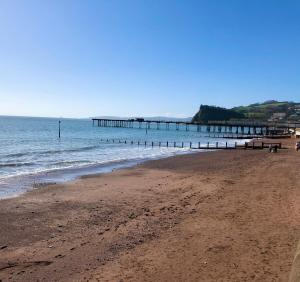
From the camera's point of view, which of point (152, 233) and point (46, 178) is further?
point (46, 178)

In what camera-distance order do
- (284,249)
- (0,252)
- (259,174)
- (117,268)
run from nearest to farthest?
(117,268), (284,249), (0,252), (259,174)

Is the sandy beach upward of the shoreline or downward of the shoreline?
upward

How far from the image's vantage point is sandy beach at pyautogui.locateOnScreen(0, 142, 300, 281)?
861 cm

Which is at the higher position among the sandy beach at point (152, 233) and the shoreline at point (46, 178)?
the sandy beach at point (152, 233)

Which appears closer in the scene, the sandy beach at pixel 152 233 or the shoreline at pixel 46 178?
the sandy beach at pixel 152 233

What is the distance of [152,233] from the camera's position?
11.5 metres

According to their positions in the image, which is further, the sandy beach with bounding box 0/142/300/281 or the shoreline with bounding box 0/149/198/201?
the shoreline with bounding box 0/149/198/201

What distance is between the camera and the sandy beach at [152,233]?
8609 millimetres

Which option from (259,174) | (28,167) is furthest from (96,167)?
(259,174)

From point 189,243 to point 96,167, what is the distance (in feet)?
71.2

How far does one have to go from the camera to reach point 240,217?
510 inches

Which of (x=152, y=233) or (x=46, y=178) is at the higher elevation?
(x=152, y=233)

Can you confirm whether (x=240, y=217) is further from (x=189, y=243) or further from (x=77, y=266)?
(x=77, y=266)

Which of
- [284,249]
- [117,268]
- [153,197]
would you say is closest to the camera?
[117,268]
